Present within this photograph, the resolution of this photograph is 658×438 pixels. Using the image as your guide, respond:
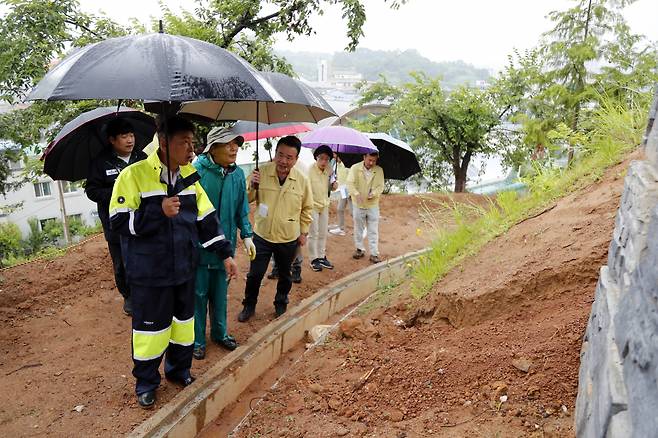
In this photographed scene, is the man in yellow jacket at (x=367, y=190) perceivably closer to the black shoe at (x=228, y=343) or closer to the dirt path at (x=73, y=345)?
the dirt path at (x=73, y=345)

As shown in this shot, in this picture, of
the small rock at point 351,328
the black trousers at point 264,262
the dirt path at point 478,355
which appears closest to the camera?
the dirt path at point 478,355

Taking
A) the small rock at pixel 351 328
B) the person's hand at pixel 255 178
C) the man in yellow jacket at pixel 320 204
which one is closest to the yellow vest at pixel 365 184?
the man in yellow jacket at pixel 320 204

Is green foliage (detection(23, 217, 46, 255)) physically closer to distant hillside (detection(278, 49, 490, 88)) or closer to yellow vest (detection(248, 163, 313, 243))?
yellow vest (detection(248, 163, 313, 243))

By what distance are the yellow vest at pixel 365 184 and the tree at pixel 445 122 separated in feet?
30.7

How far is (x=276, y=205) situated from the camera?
14.5ft

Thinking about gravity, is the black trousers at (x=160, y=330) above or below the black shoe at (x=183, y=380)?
above

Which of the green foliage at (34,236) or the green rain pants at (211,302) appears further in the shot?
the green foliage at (34,236)

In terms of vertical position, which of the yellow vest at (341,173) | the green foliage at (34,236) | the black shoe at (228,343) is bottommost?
the green foliage at (34,236)

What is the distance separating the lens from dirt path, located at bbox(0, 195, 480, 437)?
3086 millimetres

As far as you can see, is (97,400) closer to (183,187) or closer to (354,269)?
(183,187)

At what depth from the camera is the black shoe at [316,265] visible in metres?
6.62

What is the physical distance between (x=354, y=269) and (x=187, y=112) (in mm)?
3474

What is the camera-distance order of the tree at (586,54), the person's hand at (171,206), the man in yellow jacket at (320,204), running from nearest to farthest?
the person's hand at (171,206) → the man in yellow jacket at (320,204) → the tree at (586,54)

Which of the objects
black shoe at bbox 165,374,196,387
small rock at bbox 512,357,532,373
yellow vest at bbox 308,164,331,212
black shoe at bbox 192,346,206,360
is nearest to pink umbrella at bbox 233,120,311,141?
yellow vest at bbox 308,164,331,212
